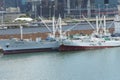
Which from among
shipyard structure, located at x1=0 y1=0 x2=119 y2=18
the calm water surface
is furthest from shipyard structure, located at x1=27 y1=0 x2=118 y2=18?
the calm water surface

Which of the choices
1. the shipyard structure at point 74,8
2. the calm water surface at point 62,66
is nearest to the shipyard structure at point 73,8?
the shipyard structure at point 74,8

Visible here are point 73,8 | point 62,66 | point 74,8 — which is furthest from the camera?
point 73,8

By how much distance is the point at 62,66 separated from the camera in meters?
23.1

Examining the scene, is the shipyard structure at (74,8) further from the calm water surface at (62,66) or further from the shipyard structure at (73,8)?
the calm water surface at (62,66)

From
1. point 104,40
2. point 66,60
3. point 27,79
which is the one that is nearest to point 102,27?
point 104,40

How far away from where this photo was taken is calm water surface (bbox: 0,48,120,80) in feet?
66.5

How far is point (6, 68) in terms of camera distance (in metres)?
22.9

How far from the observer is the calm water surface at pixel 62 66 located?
66.5ft

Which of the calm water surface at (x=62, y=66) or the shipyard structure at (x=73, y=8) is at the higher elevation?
the shipyard structure at (x=73, y=8)

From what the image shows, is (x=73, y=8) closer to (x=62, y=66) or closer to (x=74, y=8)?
(x=74, y=8)

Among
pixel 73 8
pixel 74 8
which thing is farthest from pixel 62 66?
pixel 73 8

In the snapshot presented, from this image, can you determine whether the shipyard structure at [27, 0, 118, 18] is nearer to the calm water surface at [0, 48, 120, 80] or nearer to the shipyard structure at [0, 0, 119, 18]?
the shipyard structure at [0, 0, 119, 18]

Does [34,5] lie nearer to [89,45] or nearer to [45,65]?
[89,45]

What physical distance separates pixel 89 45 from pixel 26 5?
3771 centimetres
